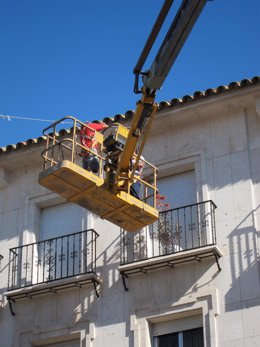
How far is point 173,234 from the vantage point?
25.9 meters

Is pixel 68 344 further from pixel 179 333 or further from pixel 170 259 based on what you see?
pixel 170 259

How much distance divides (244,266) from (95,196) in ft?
10.9

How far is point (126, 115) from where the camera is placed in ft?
88.2

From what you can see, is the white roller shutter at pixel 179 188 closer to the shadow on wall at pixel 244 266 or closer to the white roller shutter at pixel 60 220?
the shadow on wall at pixel 244 266

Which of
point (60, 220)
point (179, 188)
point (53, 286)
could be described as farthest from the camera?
point (60, 220)

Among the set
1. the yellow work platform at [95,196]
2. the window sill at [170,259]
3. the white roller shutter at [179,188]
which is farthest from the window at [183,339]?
the white roller shutter at [179,188]

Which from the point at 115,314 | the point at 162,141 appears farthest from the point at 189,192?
the point at 115,314

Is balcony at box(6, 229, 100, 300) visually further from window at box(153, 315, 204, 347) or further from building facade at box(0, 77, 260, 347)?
window at box(153, 315, 204, 347)

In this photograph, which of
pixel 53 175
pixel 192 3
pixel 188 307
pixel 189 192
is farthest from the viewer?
pixel 189 192

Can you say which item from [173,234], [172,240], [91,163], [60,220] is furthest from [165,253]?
[60,220]

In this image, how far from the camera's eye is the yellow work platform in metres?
23.2

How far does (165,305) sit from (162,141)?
3922mm

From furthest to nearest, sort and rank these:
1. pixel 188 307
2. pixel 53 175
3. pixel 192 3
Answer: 1. pixel 188 307
2. pixel 53 175
3. pixel 192 3

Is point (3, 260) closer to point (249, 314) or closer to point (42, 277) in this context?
point (42, 277)
